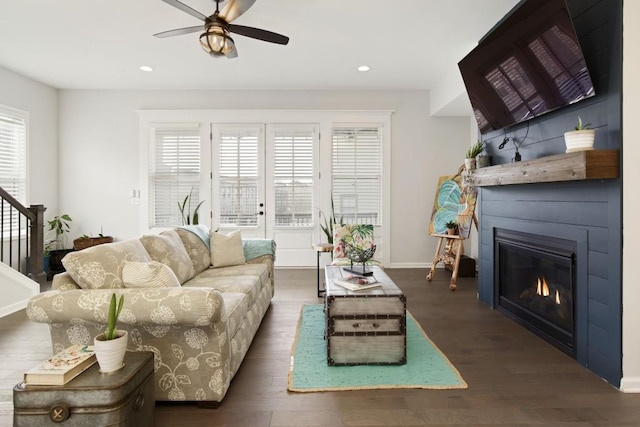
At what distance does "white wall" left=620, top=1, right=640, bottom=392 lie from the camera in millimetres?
2035

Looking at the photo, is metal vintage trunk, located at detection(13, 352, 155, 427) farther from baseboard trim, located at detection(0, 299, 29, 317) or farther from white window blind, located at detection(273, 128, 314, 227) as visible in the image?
white window blind, located at detection(273, 128, 314, 227)

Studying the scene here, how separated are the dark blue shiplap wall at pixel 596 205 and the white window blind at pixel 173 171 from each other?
4642mm

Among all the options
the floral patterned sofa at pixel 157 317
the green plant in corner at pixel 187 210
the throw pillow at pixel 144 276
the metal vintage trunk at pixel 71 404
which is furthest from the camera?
the green plant in corner at pixel 187 210

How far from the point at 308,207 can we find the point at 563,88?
12.4ft

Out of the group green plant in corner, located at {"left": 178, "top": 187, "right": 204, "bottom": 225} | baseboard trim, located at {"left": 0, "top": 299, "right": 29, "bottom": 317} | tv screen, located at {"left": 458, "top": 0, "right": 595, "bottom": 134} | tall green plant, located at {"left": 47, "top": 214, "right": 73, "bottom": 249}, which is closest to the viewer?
tv screen, located at {"left": 458, "top": 0, "right": 595, "bottom": 134}

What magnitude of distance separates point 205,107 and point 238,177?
1.22m

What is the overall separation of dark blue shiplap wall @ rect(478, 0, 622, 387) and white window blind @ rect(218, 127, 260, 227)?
3.91 m

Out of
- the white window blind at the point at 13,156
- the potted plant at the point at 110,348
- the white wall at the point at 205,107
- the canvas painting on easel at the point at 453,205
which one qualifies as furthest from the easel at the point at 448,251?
the white window blind at the point at 13,156

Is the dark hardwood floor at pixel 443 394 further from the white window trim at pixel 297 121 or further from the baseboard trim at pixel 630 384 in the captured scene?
the white window trim at pixel 297 121

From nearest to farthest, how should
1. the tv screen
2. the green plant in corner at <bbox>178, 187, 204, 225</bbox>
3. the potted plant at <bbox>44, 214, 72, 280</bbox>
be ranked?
the tv screen → the potted plant at <bbox>44, 214, 72, 280</bbox> → the green plant in corner at <bbox>178, 187, 204, 225</bbox>

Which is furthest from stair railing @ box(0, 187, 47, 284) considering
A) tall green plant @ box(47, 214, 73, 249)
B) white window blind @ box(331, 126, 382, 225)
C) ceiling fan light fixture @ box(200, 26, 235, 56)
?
white window blind @ box(331, 126, 382, 225)

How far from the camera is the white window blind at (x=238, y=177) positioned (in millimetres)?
5578

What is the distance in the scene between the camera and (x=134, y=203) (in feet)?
18.6

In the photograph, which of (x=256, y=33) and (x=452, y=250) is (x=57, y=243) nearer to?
(x=256, y=33)
